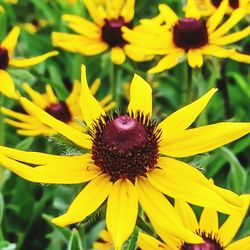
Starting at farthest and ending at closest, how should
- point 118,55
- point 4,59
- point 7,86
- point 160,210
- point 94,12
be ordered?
1. point 94,12
2. point 118,55
3. point 4,59
4. point 7,86
5. point 160,210

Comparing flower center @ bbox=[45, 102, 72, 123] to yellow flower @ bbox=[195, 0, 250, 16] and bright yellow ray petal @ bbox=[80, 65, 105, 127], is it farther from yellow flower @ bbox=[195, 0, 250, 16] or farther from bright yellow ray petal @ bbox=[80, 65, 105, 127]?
bright yellow ray petal @ bbox=[80, 65, 105, 127]

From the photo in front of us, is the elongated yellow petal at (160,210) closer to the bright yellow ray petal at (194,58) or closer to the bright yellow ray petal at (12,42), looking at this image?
the bright yellow ray petal at (194,58)

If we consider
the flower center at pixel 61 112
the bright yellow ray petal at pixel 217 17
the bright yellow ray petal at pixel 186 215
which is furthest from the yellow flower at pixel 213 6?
the bright yellow ray petal at pixel 186 215

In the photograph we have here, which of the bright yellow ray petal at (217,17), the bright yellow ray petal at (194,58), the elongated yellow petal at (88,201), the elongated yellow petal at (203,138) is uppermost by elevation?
the elongated yellow petal at (203,138)

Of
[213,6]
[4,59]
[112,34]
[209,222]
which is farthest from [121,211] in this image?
[213,6]

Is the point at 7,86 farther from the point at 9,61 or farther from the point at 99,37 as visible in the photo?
the point at 99,37

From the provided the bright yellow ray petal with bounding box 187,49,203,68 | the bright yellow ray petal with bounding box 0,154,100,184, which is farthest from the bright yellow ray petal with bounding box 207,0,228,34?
the bright yellow ray petal with bounding box 0,154,100,184

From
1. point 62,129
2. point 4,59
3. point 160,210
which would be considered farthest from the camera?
point 4,59
